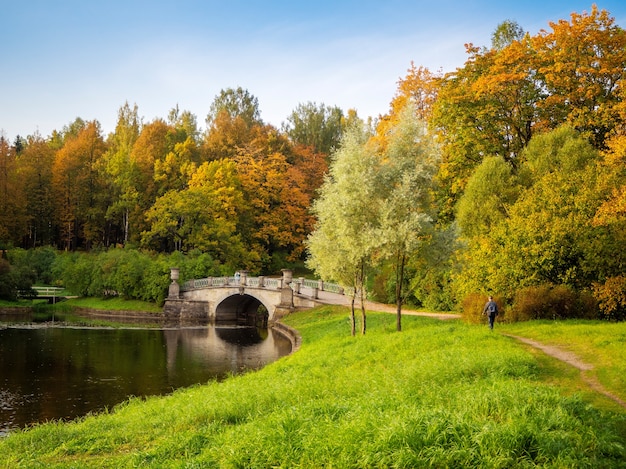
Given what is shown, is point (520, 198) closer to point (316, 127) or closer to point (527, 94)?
point (527, 94)

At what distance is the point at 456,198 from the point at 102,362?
22485 millimetres

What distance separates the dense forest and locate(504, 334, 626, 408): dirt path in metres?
5.70

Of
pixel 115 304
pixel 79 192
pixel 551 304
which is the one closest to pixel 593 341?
pixel 551 304

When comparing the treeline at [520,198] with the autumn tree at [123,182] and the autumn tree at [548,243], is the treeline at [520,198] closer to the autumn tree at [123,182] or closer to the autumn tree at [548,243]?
the autumn tree at [548,243]

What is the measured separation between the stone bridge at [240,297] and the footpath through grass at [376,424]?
989 inches

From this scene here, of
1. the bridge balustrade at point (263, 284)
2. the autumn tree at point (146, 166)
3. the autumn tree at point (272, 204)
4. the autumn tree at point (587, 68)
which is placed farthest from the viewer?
the autumn tree at point (146, 166)

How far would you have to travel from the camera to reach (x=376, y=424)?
7.55 metres

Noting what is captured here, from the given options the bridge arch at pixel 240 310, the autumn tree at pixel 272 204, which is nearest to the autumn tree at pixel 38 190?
the autumn tree at pixel 272 204

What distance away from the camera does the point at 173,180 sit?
60.4 meters

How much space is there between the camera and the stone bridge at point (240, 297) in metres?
41.8

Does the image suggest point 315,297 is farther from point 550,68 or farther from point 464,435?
point 464,435

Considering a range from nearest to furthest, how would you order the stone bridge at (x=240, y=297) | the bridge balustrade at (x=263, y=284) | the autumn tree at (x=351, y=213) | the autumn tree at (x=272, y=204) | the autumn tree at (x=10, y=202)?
the autumn tree at (x=351, y=213), the stone bridge at (x=240, y=297), the bridge balustrade at (x=263, y=284), the autumn tree at (x=272, y=204), the autumn tree at (x=10, y=202)

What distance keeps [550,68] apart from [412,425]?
27.5 metres

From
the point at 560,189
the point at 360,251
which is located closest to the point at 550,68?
the point at 560,189
